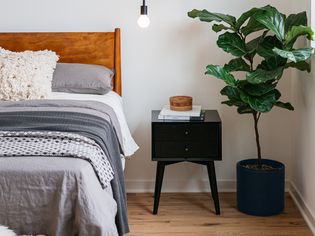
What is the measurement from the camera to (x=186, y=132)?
358 centimetres

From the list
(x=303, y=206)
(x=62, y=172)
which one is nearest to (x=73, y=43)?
(x=62, y=172)

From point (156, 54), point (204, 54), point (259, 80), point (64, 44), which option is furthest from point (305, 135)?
point (64, 44)

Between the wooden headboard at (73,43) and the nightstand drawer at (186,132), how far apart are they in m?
0.51

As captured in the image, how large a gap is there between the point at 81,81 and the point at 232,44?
945 millimetres

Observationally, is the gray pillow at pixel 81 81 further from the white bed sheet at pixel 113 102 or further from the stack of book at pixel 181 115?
the stack of book at pixel 181 115

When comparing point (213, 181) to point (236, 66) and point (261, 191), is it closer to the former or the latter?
point (261, 191)

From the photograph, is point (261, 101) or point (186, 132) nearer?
point (261, 101)

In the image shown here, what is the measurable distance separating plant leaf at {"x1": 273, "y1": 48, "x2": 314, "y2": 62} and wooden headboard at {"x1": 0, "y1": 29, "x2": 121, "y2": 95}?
4.04ft

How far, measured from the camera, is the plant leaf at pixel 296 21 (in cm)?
340

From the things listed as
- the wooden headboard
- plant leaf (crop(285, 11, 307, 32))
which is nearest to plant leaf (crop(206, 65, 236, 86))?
plant leaf (crop(285, 11, 307, 32))

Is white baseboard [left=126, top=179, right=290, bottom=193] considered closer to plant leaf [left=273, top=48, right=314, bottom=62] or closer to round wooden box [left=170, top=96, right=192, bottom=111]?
round wooden box [left=170, top=96, right=192, bottom=111]

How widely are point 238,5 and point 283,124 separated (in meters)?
0.86

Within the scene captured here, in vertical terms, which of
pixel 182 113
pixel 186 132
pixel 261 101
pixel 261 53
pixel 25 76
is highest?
pixel 261 53

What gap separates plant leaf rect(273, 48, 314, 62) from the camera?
10.1 feet
